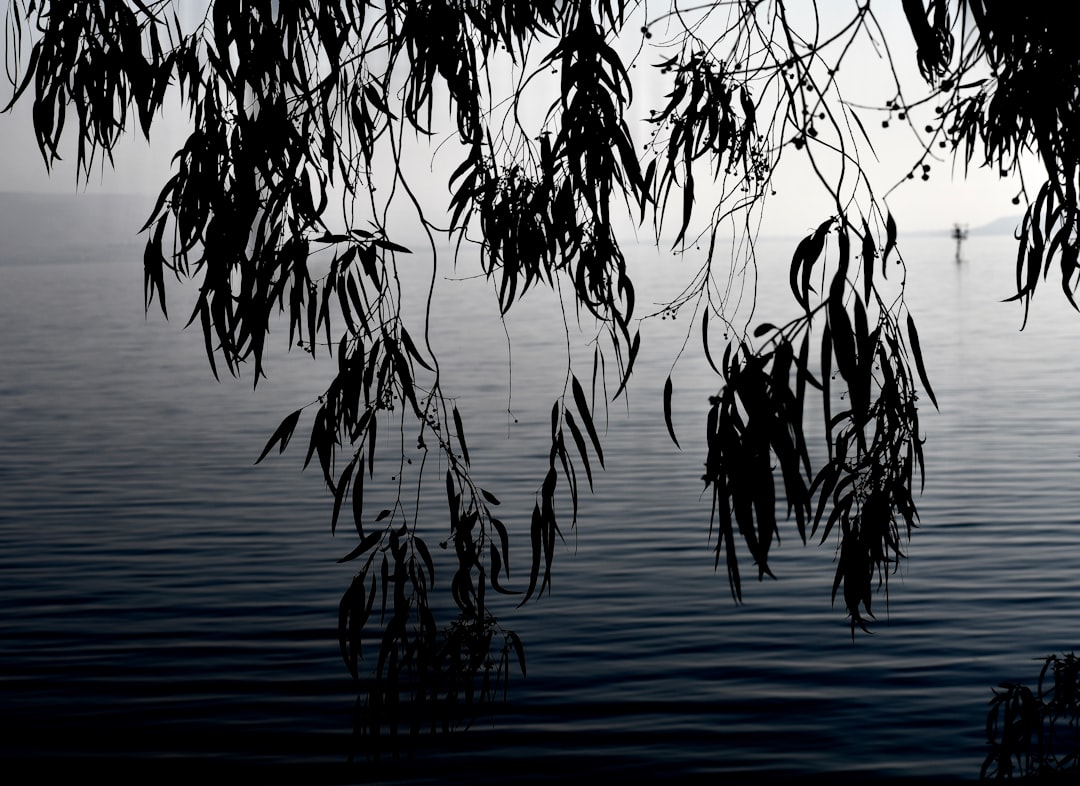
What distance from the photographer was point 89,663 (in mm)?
4727

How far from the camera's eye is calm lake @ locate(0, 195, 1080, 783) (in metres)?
3.99

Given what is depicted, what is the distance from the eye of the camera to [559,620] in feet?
17.0

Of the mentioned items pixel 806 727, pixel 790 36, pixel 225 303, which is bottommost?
pixel 806 727

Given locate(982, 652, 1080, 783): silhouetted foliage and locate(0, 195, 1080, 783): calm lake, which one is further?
locate(0, 195, 1080, 783): calm lake

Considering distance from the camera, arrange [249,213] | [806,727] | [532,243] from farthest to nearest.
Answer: [806,727] → [532,243] → [249,213]

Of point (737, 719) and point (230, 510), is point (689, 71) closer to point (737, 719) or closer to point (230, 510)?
point (737, 719)

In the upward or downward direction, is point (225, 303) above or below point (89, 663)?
above

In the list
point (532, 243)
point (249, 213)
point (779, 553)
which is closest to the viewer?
point (249, 213)

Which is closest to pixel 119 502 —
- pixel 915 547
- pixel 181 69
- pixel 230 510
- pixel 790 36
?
pixel 230 510

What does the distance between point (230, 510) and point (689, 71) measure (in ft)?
17.5

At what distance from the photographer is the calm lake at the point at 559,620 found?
399 centimetres

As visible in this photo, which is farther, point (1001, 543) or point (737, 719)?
point (1001, 543)

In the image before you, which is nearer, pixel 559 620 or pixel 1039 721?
pixel 1039 721

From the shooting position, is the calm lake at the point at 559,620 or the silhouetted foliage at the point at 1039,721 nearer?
the silhouetted foliage at the point at 1039,721
